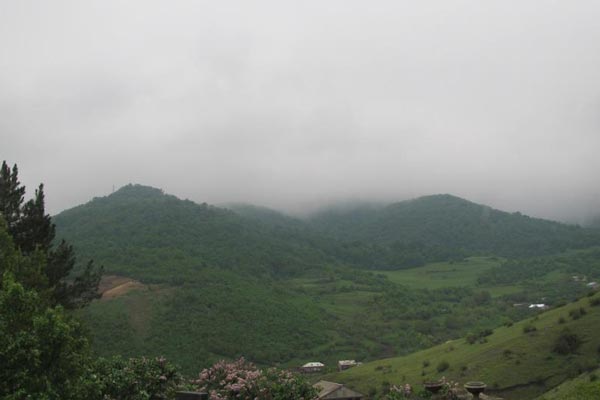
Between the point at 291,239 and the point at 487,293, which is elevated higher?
the point at 291,239

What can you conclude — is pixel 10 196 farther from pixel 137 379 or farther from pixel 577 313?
pixel 577 313

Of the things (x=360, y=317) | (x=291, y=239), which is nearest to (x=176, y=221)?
(x=291, y=239)

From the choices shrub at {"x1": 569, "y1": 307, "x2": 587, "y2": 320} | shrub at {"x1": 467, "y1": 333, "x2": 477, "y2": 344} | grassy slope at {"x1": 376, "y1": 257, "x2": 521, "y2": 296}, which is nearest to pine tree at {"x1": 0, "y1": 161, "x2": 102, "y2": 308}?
shrub at {"x1": 569, "y1": 307, "x2": 587, "y2": 320}

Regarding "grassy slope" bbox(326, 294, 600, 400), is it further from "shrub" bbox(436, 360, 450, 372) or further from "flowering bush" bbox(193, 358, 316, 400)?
"flowering bush" bbox(193, 358, 316, 400)

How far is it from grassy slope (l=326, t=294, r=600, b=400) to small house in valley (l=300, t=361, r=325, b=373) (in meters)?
18.2

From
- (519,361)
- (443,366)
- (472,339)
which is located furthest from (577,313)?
(472,339)

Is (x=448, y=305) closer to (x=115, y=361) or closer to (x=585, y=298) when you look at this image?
(x=585, y=298)

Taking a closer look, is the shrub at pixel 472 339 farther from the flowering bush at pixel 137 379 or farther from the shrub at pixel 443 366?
the flowering bush at pixel 137 379

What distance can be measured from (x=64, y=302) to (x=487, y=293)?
10201cm

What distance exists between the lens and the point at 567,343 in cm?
A: 3881

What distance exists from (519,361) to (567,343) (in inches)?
139

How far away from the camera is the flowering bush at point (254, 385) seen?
59.7ft

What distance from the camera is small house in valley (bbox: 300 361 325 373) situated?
238 feet

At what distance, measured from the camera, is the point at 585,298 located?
4725 cm
